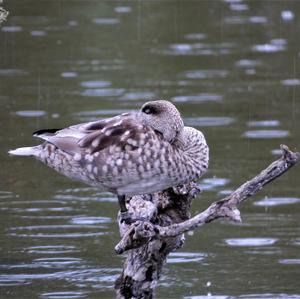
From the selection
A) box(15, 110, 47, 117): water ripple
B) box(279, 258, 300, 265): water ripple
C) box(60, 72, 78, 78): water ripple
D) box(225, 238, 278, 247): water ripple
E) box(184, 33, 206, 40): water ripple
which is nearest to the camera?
box(279, 258, 300, 265): water ripple

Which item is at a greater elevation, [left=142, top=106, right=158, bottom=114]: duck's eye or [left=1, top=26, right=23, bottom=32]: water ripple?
[left=142, top=106, right=158, bottom=114]: duck's eye

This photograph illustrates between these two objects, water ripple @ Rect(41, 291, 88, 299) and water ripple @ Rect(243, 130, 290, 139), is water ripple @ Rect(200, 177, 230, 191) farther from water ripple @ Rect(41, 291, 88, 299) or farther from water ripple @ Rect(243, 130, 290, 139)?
→ water ripple @ Rect(41, 291, 88, 299)

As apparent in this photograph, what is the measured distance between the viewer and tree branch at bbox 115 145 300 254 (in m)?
7.14

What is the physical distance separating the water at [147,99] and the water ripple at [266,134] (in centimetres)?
1

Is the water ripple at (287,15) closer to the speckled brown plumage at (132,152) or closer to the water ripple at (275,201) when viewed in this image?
the water ripple at (275,201)

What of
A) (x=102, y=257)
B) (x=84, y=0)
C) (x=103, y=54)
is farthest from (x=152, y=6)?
(x=102, y=257)

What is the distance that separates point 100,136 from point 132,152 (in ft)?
1.02

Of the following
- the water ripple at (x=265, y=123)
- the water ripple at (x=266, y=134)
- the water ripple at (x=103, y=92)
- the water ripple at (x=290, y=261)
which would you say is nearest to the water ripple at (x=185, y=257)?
the water ripple at (x=290, y=261)

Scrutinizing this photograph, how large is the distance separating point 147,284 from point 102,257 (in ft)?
7.82

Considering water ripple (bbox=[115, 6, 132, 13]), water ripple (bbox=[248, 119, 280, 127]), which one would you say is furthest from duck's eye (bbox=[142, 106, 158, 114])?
water ripple (bbox=[115, 6, 132, 13])

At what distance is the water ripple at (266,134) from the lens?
1452 cm

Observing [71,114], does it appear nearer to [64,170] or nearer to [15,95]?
[15,95]

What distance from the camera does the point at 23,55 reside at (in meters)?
20.1

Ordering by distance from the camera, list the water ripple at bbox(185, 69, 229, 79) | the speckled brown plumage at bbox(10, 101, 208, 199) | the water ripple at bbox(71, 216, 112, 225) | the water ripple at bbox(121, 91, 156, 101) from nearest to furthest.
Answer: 1. the speckled brown plumage at bbox(10, 101, 208, 199)
2. the water ripple at bbox(71, 216, 112, 225)
3. the water ripple at bbox(121, 91, 156, 101)
4. the water ripple at bbox(185, 69, 229, 79)
